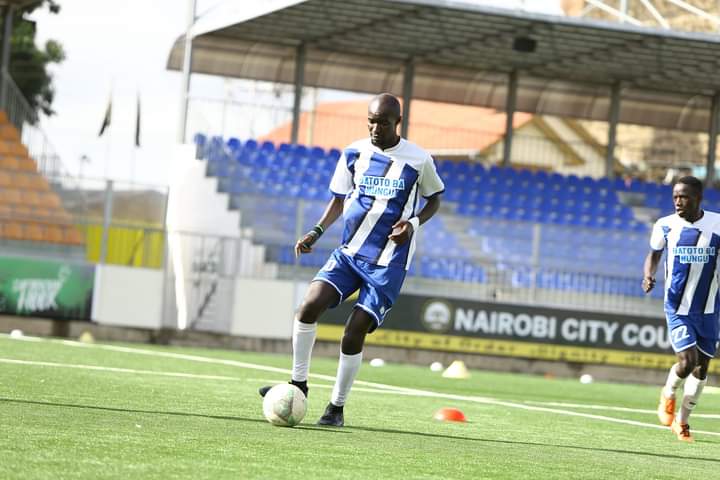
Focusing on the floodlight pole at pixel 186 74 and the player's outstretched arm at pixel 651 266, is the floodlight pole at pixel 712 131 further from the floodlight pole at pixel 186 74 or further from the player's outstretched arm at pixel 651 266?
the player's outstretched arm at pixel 651 266

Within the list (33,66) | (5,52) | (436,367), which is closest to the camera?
(436,367)

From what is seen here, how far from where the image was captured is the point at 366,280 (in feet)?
30.9

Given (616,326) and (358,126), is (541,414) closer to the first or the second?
(616,326)

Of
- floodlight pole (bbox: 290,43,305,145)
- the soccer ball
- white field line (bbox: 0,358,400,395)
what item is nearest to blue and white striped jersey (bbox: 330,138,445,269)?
the soccer ball

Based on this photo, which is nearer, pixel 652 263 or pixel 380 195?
pixel 380 195

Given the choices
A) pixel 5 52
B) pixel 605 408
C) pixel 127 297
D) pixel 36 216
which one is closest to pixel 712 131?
pixel 5 52

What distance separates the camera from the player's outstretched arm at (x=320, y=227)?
9297 millimetres

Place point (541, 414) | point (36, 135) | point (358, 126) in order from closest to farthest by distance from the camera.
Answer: point (541, 414)
point (36, 135)
point (358, 126)

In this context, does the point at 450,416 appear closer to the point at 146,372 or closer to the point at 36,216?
the point at 146,372

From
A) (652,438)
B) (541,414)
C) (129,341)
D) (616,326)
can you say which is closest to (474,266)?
(616,326)

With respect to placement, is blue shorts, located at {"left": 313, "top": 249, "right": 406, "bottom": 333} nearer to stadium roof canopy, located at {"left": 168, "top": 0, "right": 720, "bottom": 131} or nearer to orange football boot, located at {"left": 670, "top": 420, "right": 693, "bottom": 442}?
orange football boot, located at {"left": 670, "top": 420, "right": 693, "bottom": 442}

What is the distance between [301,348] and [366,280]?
0.64 meters

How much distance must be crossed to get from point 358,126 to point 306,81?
9961 mm

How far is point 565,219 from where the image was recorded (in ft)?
101
